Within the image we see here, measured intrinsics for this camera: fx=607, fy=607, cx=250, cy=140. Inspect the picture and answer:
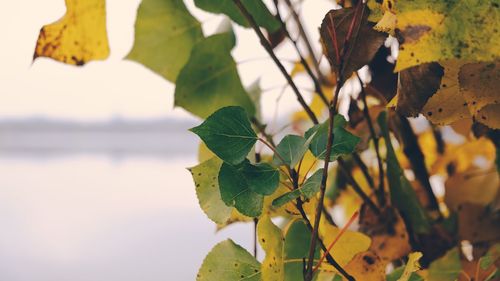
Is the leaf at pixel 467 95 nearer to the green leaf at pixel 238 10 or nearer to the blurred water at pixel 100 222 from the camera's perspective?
the green leaf at pixel 238 10

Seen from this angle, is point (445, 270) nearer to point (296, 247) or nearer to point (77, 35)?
point (296, 247)

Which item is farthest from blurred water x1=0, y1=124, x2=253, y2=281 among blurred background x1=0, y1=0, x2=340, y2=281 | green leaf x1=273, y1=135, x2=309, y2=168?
green leaf x1=273, y1=135, x2=309, y2=168

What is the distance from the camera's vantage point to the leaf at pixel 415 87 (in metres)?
0.17

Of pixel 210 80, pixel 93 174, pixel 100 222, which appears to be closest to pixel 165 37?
pixel 210 80

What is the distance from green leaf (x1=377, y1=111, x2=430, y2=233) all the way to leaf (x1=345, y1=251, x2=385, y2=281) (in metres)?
0.04

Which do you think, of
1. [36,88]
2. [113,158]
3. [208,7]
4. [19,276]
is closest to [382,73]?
[208,7]

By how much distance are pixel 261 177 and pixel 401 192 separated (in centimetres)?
10

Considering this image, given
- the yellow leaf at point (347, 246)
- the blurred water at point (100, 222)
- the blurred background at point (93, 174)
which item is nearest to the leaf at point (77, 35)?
the yellow leaf at point (347, 246)

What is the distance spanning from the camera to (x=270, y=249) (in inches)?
7.3

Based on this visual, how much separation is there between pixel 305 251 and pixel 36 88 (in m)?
1.32

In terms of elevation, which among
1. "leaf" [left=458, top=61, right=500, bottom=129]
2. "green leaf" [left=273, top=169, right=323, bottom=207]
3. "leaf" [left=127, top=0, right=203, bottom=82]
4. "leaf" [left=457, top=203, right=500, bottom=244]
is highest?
"leaf" [left=127, top=0, right=203, bottom=82]

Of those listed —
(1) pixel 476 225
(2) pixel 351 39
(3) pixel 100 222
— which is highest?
(2) pixel 351 39

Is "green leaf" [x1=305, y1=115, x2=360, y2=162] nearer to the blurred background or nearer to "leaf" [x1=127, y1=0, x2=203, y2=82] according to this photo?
"leaf" [x1=127, y1=0, x2=203, y2=82]

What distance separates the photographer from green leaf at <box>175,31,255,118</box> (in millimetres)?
257
